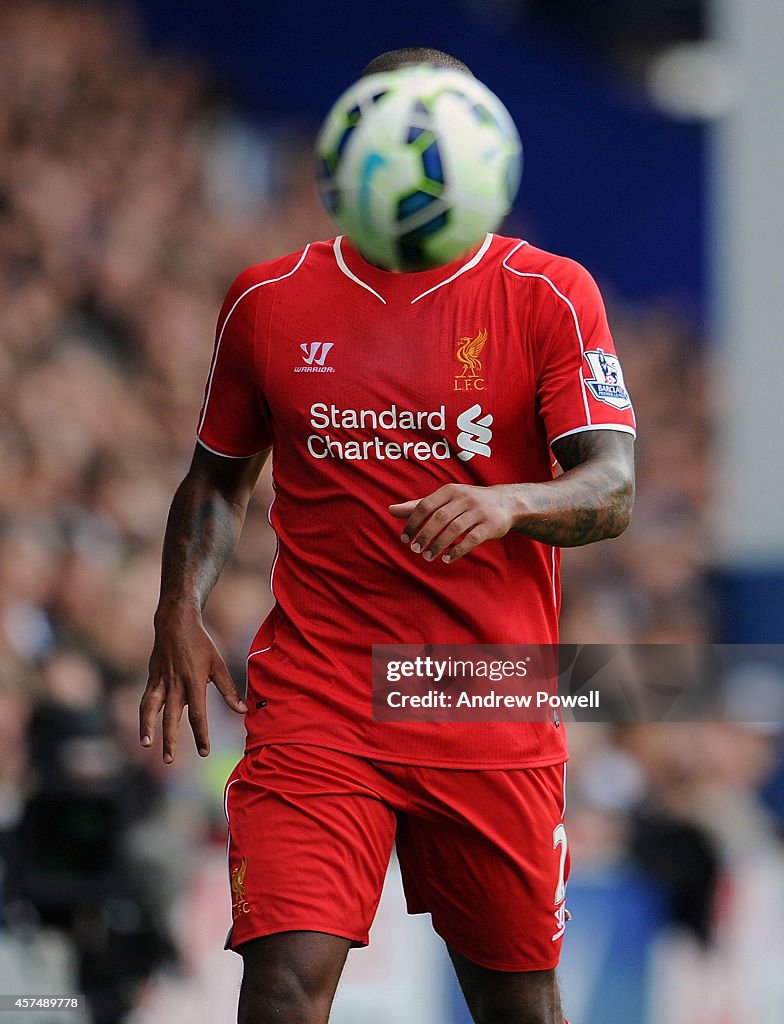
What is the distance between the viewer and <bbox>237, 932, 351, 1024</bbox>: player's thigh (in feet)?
9.29

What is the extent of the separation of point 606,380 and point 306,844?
43.6 inches

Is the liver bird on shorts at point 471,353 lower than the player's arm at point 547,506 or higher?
higher

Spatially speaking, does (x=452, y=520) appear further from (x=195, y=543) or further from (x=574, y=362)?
(x=195, y=543)

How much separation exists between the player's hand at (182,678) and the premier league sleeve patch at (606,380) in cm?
99

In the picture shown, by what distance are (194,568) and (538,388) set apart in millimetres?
871

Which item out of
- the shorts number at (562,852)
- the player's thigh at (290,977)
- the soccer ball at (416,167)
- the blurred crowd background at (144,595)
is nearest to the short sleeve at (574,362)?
the soccer ball at (416,167)

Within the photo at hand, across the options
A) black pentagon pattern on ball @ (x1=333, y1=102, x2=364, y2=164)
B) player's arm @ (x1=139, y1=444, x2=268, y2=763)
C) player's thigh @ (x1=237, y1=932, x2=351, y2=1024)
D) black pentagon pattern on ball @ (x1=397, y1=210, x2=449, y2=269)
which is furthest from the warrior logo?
player's thigh @ (x1=237, y1=932, x2=351, y2=1024)

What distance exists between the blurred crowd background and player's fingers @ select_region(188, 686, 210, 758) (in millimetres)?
2129

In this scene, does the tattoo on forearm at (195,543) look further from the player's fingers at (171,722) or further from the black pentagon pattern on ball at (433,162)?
the black pentagon pattern on ball at (433,162)

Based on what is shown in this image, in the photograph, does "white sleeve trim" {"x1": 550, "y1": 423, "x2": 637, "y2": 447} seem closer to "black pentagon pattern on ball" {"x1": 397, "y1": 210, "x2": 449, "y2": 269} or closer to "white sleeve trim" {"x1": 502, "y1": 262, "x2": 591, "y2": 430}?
"white sleeve trim" {"x1": 502, "y1": 262, "x2": 591, "y2": 430}

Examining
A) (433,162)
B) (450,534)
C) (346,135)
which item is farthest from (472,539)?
(346,135)

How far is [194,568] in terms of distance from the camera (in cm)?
340

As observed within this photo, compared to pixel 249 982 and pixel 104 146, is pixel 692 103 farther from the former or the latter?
pixel 249 982

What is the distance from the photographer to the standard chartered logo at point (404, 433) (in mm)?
3125
